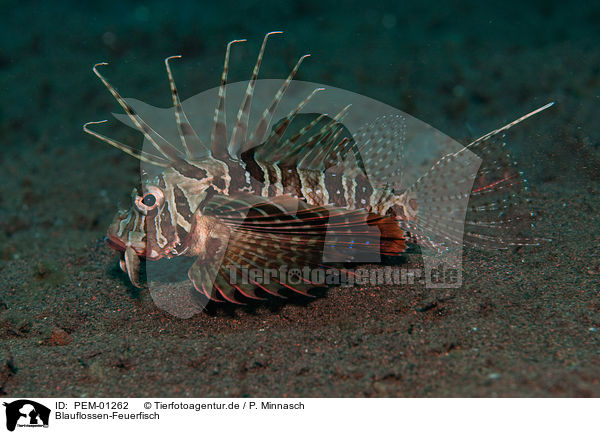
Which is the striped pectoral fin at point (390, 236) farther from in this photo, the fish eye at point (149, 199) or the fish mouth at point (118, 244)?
→ the fish mouth at point (118, 244)

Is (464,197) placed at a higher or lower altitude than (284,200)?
higher

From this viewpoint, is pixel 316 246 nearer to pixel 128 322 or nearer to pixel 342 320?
pixel 342 320

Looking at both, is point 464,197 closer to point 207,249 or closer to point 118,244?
point 207,249

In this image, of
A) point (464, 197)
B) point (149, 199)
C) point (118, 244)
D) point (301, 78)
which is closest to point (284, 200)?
point (149, 199)

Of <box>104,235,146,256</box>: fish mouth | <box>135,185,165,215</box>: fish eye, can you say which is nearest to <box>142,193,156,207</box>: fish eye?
<box>135,185,165,215</box>: fish eye

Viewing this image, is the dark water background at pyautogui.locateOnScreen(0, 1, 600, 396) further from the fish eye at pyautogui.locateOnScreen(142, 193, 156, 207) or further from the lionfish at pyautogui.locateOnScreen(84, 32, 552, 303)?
the fish eye at pyautogui.locateOnScreen(142, 193, 156, 207)

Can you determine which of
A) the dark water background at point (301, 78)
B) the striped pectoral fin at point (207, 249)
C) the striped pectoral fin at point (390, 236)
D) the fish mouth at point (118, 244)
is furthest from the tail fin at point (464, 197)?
the fish mouth at point (118, 244)
